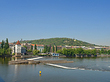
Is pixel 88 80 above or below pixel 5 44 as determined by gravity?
below

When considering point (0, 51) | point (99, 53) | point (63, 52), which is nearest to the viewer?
point (0, 51)

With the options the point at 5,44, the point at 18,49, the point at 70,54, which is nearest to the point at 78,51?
the point at 70,54

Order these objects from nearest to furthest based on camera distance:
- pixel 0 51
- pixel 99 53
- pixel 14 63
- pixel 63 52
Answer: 1. pixel 14 63
2. pixel 0 51
3. pixel 63 52
4. pixel 99 53

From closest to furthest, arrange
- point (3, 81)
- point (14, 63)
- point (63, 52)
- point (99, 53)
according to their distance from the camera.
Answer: point (3, 81), point (14, 63), point (63, 52), point (99, 53)

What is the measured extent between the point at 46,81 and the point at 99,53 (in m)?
134

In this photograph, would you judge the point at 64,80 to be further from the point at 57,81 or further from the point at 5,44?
the point at 5,44

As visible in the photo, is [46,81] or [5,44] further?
[5,44]

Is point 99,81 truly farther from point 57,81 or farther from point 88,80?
point 57,81

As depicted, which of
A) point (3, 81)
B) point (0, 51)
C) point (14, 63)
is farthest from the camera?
point (0, 51)

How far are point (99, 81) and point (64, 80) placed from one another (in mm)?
7560

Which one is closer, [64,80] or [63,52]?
[64,80]

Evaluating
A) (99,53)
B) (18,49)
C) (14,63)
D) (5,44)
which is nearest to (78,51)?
(99,53)

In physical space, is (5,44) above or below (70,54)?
above

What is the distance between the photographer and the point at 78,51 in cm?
13412
